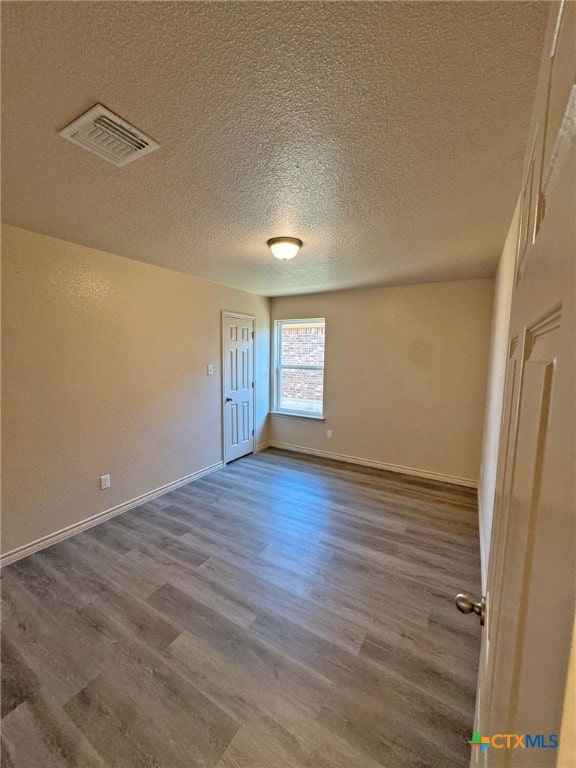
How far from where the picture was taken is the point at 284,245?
7.48 ft

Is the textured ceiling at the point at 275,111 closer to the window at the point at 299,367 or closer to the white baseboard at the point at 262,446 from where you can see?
the window at the point at 299,367

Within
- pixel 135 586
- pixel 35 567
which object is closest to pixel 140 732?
pixel 135 586

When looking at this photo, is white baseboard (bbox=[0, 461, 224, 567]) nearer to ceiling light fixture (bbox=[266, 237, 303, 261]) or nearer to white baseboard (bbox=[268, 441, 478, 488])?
white baseboard (bbox=[268, 441, 478, 488])

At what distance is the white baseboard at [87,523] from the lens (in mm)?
2230

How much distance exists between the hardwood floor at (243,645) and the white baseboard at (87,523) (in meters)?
0.07

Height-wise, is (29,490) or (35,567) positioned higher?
(29,490)

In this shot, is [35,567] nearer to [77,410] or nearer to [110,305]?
[77,410]

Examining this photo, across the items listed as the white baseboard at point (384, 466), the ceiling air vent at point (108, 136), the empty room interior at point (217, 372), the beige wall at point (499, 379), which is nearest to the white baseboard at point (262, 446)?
the white baseboard at point (384, 466)

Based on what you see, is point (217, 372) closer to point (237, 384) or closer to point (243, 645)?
point (237, 384)

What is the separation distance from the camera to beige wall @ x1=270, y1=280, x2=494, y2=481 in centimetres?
345

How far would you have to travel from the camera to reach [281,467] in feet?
13.3

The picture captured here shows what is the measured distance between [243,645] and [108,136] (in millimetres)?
2474

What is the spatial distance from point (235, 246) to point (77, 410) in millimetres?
1901

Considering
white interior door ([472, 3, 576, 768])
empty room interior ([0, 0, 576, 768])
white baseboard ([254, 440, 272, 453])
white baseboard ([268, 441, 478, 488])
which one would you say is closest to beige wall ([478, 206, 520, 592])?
empty room interior ([0, 0, 576, 768])
